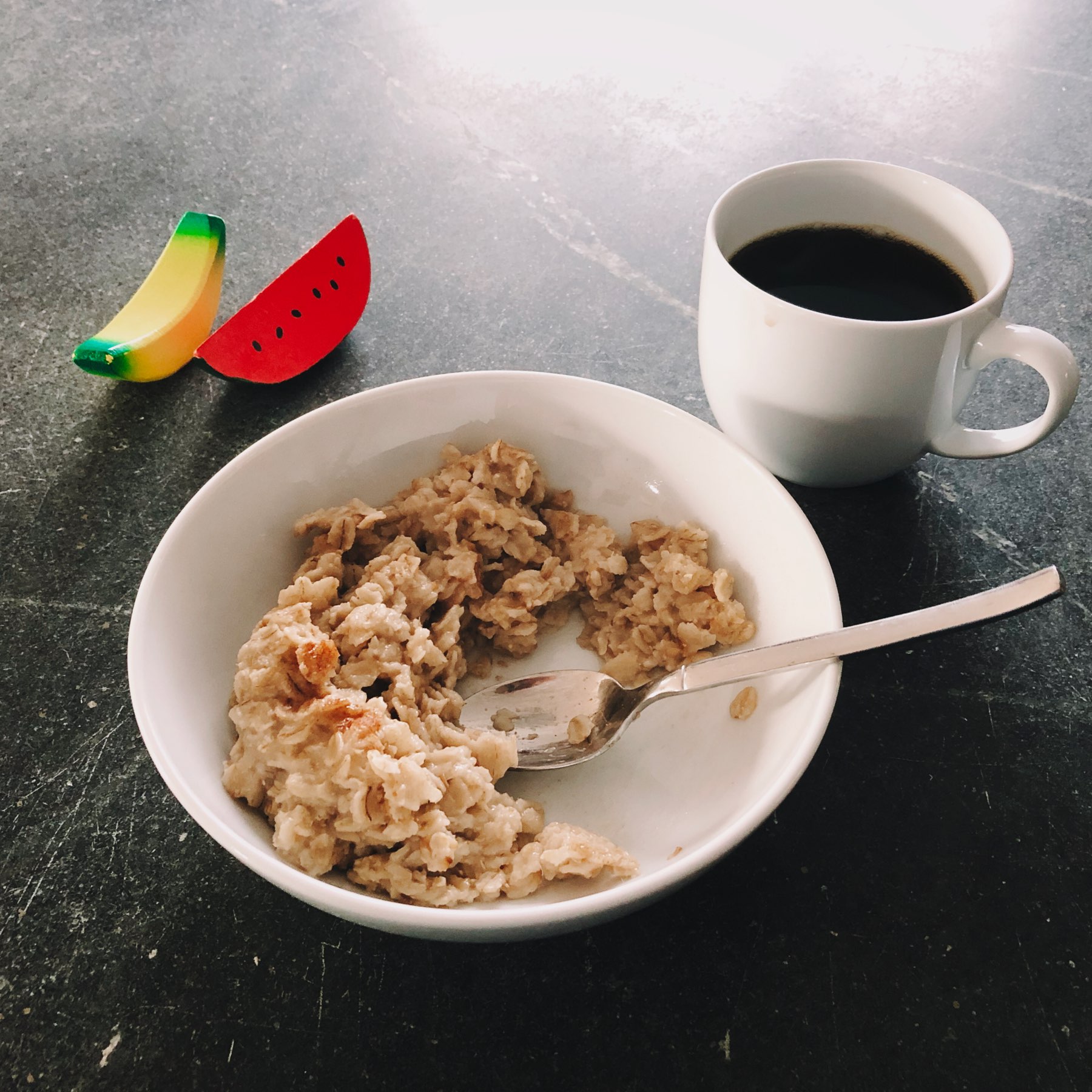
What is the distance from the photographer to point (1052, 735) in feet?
3.26

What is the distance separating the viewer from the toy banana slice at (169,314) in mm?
1291

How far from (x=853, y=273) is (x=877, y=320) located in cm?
9

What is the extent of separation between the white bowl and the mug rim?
16cm

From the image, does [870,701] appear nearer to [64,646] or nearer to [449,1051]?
[449,1051]

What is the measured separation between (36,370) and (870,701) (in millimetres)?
1244

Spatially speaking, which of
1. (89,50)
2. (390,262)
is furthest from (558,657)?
(89,50)

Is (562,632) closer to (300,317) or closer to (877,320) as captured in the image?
(877,320)

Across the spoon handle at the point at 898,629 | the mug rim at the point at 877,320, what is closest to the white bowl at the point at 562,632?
the spoon handle at the point at 898,629

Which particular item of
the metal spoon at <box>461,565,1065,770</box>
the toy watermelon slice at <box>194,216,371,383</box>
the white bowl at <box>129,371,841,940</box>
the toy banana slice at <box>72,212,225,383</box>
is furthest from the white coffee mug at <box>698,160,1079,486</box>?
the toy banana slice at <box>72,212,225,383</box>

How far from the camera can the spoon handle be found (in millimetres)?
793

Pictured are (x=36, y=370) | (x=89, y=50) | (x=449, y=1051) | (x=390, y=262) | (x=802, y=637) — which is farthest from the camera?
(x=89, y=50)

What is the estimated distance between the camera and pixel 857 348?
95 cm

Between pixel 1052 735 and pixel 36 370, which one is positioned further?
pixel 36 370

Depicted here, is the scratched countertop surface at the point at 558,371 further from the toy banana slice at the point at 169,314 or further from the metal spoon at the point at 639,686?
the metal spoon at the point at 639,686
